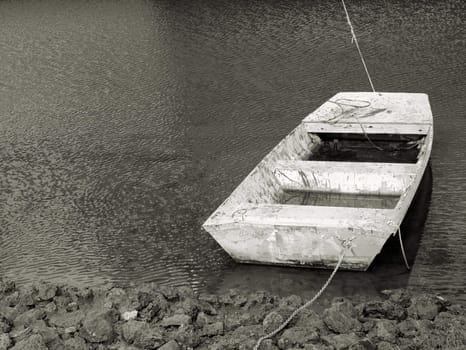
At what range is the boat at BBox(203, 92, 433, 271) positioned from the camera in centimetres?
739

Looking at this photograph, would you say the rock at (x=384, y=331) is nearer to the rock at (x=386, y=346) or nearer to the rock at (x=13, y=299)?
the rock at (x=386, y=346)

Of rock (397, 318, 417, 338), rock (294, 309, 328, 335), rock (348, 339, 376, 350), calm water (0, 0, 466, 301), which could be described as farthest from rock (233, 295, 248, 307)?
rock (397, 318, 417, 338)

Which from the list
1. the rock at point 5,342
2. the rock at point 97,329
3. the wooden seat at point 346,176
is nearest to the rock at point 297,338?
the rock at point 97,329

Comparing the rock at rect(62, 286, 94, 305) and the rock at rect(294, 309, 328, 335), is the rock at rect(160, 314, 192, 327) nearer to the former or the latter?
the rock at rect(294, 309, 328, 335)

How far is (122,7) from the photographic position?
88.7 ft

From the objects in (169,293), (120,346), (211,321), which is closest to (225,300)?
(211,321)

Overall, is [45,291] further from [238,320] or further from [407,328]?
[407,328]

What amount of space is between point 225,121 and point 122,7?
595 inches

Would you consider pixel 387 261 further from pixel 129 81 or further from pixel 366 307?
pixel 129 81

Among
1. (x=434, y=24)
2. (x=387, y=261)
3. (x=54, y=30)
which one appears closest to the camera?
(x=387, y=261)

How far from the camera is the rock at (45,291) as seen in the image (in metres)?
7.79

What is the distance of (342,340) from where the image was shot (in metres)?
6.01

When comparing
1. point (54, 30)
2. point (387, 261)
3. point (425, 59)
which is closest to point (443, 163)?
point (387, 261)

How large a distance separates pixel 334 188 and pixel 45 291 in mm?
4404
